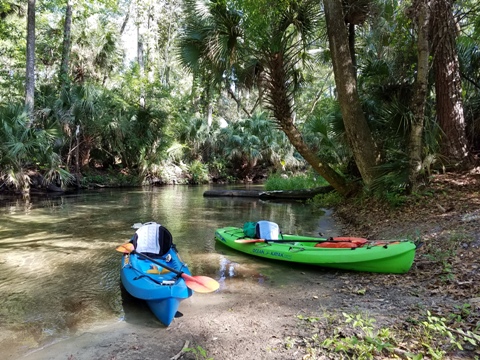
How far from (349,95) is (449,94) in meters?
2.18

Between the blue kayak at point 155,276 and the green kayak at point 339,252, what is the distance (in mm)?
1599

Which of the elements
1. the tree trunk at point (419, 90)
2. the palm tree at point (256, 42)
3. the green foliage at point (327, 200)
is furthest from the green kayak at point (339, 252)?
the green foliage at point (327, 200)

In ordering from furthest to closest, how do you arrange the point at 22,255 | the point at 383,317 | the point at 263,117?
the point at 263,117, the point at 22,255, the point at 383,317

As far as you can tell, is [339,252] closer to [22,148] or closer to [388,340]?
[388,340]

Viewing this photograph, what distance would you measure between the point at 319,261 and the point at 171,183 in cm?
1889

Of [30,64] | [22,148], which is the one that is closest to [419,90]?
[22,148]

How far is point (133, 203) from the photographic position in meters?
13.7

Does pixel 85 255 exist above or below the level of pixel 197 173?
below

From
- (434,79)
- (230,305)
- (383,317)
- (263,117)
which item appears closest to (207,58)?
(434,79)

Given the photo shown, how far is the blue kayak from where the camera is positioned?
12.0 feet

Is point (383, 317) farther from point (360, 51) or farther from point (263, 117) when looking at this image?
point (263, 117)

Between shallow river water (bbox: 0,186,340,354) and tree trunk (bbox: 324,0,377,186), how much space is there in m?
1.94

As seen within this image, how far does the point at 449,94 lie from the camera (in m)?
7.93

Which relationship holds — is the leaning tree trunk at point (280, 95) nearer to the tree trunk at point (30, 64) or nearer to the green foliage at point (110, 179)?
the tree trunk at point (30, 64)
